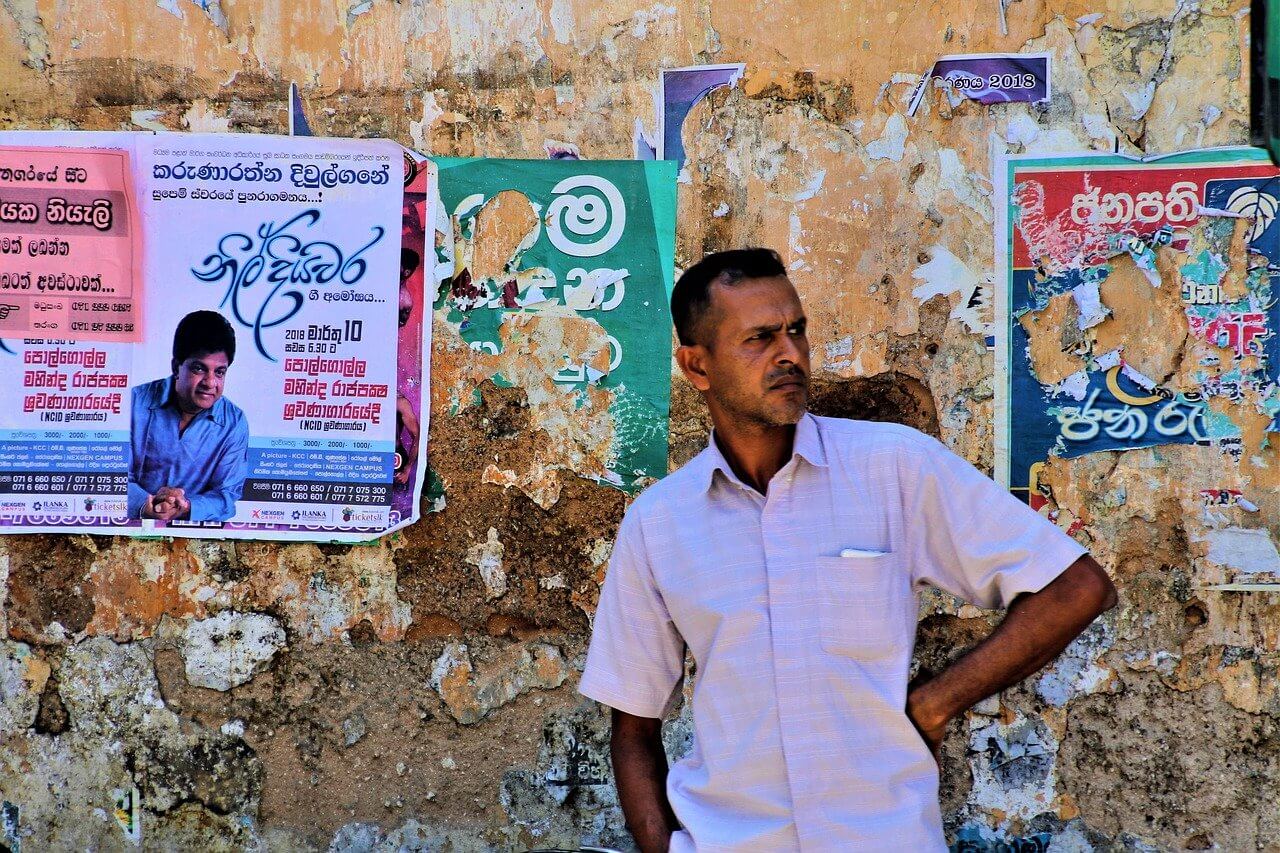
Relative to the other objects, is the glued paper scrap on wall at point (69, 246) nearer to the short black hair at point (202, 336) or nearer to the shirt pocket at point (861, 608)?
the short black hair at point (202, 336)

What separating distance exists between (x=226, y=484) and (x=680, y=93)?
166 centimetres

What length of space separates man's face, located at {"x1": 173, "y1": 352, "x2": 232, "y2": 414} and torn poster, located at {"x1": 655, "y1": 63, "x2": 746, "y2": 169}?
1.33 meters

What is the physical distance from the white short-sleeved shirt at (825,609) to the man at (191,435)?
5.67ft

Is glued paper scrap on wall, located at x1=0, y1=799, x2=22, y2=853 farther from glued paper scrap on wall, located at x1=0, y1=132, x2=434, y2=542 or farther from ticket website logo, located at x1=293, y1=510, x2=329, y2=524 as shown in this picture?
ticket website logo, located at x1=293, y1=510, x2=329, y2=524

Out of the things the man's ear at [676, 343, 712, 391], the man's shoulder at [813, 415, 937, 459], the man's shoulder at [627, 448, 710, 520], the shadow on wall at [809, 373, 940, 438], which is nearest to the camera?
the man's shoulder at [813, 415, 937, 459]

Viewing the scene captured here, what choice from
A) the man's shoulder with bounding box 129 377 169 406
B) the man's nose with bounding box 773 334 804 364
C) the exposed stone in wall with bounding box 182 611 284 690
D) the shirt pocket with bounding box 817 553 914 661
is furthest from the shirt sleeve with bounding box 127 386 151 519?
the shirt pocket with bounding box 817 553 914 661

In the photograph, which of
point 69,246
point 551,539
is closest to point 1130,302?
point 551,539

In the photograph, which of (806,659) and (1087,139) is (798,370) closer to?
(806,659)

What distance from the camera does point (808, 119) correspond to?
317 cm

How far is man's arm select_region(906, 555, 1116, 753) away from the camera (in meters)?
1.85

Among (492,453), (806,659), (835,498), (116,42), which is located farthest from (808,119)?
(116,42)

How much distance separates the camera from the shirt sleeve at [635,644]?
213cm

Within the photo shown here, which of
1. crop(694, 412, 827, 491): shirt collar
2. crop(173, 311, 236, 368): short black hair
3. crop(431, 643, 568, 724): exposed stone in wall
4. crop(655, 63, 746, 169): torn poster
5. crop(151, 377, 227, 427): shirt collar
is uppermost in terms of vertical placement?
crop(655, 63, 746, 169): torn poster

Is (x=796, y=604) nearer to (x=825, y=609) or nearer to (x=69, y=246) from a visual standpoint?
(x=825, y=609)
